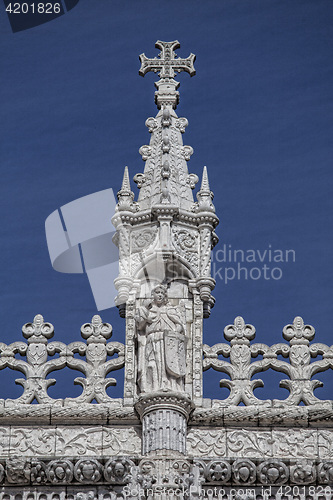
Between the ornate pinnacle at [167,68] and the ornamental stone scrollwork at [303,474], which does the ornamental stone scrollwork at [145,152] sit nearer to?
the ornate pinnacle at [167,68]

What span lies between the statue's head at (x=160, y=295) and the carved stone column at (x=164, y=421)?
1574mm

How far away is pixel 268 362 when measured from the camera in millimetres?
24656

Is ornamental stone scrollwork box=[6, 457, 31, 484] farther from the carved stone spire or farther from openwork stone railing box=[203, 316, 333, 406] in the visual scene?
openwork stone railing box=[203, 316, 333, 406]

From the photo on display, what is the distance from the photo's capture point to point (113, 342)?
81.5 feet

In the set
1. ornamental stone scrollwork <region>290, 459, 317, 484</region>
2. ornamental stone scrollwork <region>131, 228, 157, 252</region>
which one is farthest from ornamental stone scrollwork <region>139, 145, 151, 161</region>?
ornamental stone scrollwork <region>290, 459, 317, 484</region>

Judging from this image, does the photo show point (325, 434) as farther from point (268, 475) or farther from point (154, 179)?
point (154, 179)

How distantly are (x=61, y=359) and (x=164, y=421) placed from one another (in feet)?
6.58

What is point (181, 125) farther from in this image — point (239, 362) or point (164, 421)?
point (164, 421)

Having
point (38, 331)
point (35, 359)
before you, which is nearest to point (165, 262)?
point (38, 331)

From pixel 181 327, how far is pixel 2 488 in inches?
131

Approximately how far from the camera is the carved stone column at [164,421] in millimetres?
23422

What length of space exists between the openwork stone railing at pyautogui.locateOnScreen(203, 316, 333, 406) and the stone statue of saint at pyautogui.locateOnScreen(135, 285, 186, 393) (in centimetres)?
56

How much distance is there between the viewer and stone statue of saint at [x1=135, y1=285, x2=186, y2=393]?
2406 centimetres

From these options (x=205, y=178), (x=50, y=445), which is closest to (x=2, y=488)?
(x=50, y=445)
